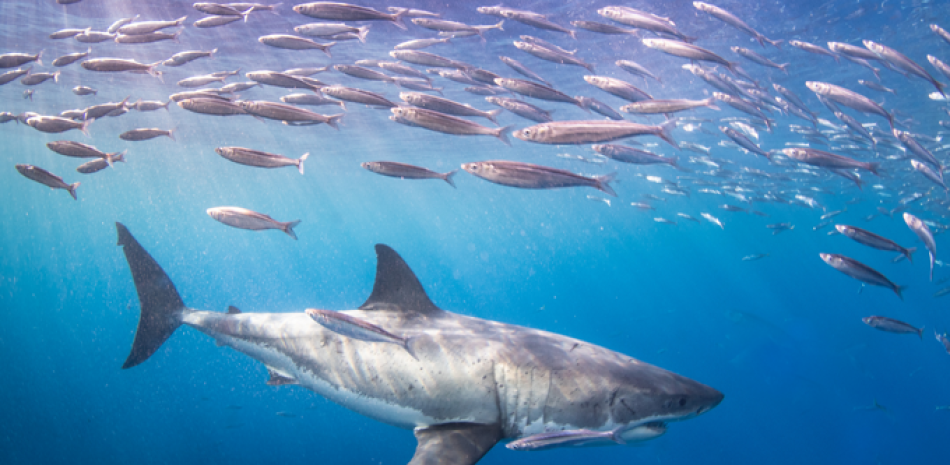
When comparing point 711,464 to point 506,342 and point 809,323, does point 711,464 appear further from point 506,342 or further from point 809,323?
point 506,342

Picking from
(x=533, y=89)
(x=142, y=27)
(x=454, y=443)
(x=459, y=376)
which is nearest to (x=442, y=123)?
(x=533, y=89)

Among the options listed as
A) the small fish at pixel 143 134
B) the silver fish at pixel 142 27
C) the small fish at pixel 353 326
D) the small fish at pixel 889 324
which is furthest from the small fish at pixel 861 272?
the small fish at pixel 143 134

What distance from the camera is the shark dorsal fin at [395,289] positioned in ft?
12.8

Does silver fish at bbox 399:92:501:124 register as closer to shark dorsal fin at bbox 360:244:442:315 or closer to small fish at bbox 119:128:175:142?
shark dorsal fin at bbox 360:244:442:315

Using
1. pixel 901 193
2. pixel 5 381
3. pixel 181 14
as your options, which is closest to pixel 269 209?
pixel 5 381

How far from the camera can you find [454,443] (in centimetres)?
295

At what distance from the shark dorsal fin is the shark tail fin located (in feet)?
8.60

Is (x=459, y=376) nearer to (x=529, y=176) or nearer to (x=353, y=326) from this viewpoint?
(x=353, y=326)

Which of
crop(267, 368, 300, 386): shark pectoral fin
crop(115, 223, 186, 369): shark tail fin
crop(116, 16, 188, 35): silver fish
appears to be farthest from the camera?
crop(116, 16, 188, 35): silver fish

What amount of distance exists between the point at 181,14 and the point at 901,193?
43.5m

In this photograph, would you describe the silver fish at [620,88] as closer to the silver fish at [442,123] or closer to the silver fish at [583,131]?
the silver fish at [583,131]

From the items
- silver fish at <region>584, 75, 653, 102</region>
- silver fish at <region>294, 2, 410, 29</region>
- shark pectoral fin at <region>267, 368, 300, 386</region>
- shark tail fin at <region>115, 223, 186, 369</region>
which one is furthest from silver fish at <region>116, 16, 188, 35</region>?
silver fish at <region>584, 75, 653, 102</region>

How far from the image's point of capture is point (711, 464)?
68.1 ft

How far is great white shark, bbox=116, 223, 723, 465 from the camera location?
118 inches
